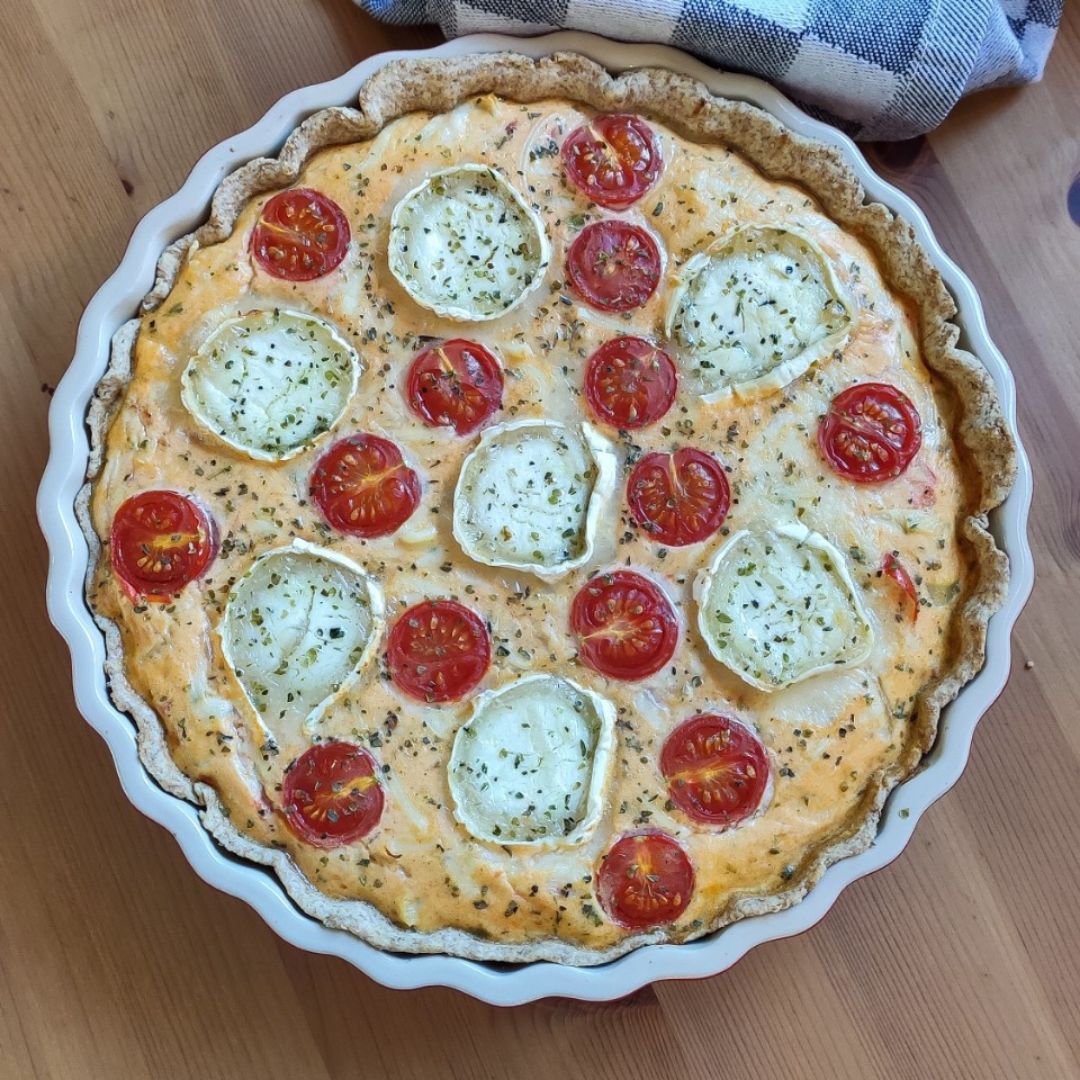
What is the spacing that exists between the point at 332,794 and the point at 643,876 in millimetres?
707

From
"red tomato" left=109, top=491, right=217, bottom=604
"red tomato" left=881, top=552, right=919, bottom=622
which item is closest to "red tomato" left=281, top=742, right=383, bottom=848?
"red tomato" left=109, top=491, right=217, bottom=604

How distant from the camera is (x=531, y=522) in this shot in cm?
231

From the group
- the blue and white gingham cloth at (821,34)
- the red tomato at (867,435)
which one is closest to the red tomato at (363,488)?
the red tomato at (867,435)

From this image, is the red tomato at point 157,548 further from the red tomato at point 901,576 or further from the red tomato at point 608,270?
the red tomato at point 901,576

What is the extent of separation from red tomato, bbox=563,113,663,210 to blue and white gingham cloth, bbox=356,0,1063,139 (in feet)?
0.72

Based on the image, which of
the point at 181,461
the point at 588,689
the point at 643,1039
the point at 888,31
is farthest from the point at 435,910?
the point at 888,31

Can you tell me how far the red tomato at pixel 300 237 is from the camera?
2383 millimetres

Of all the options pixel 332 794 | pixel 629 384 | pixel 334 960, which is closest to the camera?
pixel 332 794

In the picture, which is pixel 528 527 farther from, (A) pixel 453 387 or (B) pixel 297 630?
(B) pixel 297 630

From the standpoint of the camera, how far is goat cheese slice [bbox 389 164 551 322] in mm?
2365

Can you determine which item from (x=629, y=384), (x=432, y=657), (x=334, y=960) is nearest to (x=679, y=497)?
(x=629, y=384)

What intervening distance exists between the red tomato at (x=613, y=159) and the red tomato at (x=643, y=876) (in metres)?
1.48

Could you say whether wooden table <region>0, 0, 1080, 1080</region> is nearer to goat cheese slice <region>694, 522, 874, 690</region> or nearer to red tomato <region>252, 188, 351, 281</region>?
red tomato <region>252, 188, 351, 281</region>

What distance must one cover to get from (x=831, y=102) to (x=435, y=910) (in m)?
2.16
